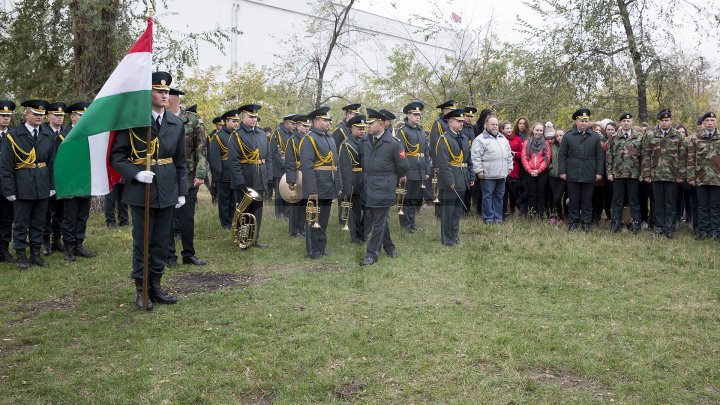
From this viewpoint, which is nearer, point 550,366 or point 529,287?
point 550,366

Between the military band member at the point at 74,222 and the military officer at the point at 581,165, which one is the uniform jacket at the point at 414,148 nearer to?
the military officer at the point at 581,165

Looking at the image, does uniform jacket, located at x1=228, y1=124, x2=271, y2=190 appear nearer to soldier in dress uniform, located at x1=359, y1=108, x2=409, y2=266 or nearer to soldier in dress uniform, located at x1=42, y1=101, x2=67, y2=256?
soldier in dress uniform, located at x1=359, y1=108, x2=409, y2=266

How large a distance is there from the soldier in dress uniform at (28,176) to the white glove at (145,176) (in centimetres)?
349

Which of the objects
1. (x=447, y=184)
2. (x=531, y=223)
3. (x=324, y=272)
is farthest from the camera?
(x=531, y=223)

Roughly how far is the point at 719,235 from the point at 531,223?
312 centimetres

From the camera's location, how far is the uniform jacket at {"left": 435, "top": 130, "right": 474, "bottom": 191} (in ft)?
33.9

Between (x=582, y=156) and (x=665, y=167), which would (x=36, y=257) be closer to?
(x=582, y=156)

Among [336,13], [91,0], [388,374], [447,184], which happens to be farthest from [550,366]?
[336,13]

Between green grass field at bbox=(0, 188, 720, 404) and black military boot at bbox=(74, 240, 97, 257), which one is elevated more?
black military boot at bbox=(74, 240, 97, 257)

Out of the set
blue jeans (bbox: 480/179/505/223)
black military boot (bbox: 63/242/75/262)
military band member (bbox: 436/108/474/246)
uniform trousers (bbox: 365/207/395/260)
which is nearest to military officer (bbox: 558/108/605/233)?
blue jeans (bbox: 480/179/505/223)

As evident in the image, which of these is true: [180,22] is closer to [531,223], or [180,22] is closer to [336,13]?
[336,13]

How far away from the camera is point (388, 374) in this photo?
508cm

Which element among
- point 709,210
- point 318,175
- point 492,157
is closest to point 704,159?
point 709,210

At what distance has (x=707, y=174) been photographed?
1055 cm
